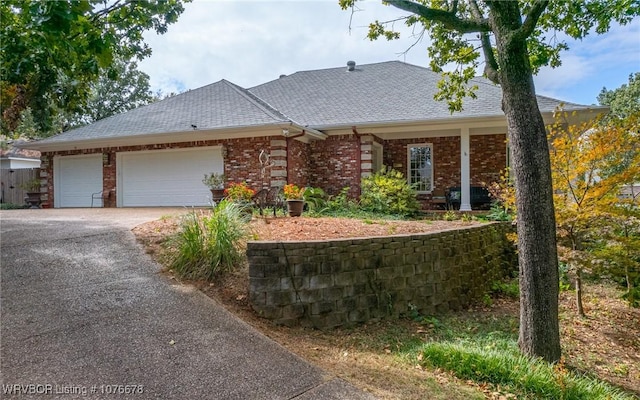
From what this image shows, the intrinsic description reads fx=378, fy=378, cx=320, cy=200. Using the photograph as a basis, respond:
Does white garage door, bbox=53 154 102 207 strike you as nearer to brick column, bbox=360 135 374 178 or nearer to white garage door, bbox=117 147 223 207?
white garage door, bbox=117 147 223 207

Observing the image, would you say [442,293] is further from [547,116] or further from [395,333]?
[547,116]

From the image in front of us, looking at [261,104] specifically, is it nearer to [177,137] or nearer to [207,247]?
[177,137]

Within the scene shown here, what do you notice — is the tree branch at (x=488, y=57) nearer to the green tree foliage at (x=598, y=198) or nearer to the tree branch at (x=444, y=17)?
the tree branch at (x=444, y=17)

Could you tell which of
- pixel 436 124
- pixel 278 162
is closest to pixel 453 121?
pixel 436 124

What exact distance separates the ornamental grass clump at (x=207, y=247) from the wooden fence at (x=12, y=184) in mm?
14997

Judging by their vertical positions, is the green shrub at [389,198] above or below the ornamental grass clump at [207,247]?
above

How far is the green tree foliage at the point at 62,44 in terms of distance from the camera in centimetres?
314

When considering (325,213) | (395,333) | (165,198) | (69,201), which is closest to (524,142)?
(395,333)

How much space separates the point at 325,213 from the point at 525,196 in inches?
214

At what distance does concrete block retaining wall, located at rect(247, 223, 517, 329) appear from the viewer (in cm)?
427

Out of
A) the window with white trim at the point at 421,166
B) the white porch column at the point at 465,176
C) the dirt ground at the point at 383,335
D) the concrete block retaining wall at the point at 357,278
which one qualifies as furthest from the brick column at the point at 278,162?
the concrete block retaining wall at the point at 357,278

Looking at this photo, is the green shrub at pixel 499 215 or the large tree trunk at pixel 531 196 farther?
the green shrub at pixel 499 215

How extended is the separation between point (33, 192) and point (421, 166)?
1422cm

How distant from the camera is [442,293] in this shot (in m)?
5.79
